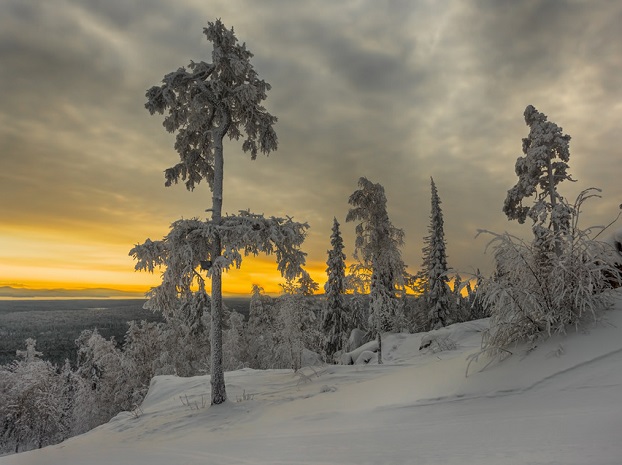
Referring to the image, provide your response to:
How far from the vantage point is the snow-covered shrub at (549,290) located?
499 centimetres

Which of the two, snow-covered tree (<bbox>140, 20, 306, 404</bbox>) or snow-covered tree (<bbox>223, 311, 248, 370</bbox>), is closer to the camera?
snow-covered tree (<bbox>140, 20, 306, 404</bbox>)

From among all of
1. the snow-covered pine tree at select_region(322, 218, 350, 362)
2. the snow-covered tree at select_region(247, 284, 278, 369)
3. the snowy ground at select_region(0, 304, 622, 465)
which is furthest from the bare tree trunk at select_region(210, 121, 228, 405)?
the snow-covered tree at select_region(247, 284, 278, 369)

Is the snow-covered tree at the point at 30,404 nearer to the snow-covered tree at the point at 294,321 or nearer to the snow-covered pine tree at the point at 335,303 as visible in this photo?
the snow-covered tree at the point at 294,321

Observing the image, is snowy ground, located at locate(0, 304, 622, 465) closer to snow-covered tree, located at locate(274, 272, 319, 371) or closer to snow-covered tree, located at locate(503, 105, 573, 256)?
snow-covered tree, located at locate(503, 105, 573, 256)

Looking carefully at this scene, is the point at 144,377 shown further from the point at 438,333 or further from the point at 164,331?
the point at 438,333

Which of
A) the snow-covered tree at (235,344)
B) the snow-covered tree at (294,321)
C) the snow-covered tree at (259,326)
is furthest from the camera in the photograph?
the snow-covered tree at (259,326)

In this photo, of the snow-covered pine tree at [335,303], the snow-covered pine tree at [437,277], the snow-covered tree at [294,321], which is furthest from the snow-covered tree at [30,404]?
the snow-covered pine tree at [437,277]

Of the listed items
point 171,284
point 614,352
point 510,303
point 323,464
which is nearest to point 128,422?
point 171,284

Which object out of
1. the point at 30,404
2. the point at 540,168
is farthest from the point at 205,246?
the point at 30,404

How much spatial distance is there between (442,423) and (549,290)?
2.60m

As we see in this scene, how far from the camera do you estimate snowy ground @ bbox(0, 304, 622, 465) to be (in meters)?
3.29

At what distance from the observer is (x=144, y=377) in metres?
31.2

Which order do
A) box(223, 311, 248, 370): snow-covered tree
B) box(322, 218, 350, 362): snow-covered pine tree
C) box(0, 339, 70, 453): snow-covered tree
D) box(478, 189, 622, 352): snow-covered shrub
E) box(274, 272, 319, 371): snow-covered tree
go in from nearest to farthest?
1. box(478, 189, 622, 352): snow-covered shrub
2. box(0, 339, 70, 453): snow-covered tree
3. box(274, 272, 319, 371): snow-covered tree
4. box(322, 218, 350, 362): snow-covered pine tree
5. box(223, 311, 248, 370): snow-covered tree

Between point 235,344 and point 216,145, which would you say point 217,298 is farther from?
point 235,344
